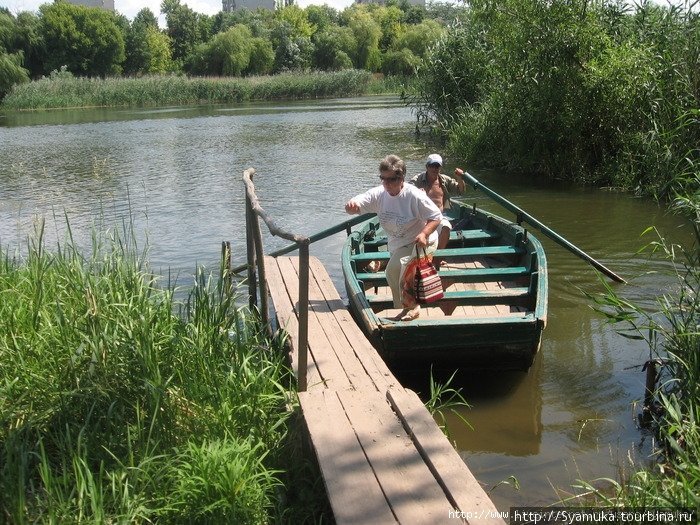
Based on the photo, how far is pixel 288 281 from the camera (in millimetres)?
6742

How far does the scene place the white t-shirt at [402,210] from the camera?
5566 millimetres

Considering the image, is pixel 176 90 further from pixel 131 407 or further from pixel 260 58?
pixel 131 407

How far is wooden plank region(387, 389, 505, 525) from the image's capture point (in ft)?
10.1

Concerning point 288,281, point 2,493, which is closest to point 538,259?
point 288,281

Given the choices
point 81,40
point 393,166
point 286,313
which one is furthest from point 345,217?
point 81,40

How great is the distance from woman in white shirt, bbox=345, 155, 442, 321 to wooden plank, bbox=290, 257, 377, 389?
51cm

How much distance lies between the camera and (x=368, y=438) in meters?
3.75

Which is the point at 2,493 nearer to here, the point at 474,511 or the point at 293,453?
the point at 293,453

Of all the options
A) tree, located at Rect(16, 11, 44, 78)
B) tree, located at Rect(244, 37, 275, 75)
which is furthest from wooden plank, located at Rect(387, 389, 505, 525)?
tree, located at Rect(16, 11, 44, 78)

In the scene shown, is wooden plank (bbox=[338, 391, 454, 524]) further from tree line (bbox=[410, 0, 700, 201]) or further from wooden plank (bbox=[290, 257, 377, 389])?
tree line (bbox=[410, 0, 700, 201])

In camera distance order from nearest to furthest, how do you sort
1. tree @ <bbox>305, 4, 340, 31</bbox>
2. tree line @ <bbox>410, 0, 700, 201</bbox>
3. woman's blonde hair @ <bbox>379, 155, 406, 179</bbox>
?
woman's blonde hair @ <bbox>379, 155, 406, 179</bbox>
tree line @ <bbox>410, 0, 700, 201</bbox>
tree @ <bbox>305, 4, 340, 31</bbox>

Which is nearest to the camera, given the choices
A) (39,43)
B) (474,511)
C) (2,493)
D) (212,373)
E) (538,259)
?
(474,511)

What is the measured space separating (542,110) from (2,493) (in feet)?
42.6

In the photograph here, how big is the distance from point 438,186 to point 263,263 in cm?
302
